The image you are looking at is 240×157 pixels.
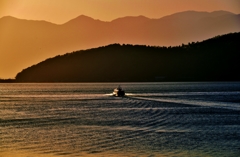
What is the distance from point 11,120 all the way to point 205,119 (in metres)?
20.2

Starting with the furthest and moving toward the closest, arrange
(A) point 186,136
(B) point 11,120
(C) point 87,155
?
(B) point 11,120 < (A) point 186,136 < (C) point 87,155

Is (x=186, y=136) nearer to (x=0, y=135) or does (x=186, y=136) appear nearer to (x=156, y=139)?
(x=156, y=139)

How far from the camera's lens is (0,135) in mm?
41969

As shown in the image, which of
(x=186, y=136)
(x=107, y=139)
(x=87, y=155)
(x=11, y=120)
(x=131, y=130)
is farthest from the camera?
(x=11, y=120)

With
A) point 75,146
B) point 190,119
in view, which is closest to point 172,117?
point 190,119

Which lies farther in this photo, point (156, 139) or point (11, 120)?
point (11, 120)

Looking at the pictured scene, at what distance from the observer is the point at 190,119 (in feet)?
191

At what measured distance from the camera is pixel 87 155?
103 ft

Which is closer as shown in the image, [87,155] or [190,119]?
[87,155]

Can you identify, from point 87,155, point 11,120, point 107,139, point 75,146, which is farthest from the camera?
point 11,120

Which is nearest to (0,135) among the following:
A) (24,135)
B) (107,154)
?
(24,135)

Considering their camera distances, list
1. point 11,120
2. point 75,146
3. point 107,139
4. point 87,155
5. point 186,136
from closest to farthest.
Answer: point 87,155
point 75,146
point 107,139
point 186,136
point 11,120

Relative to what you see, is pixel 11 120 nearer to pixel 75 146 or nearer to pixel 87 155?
pixel 75 146

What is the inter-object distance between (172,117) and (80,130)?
17.1 metres
